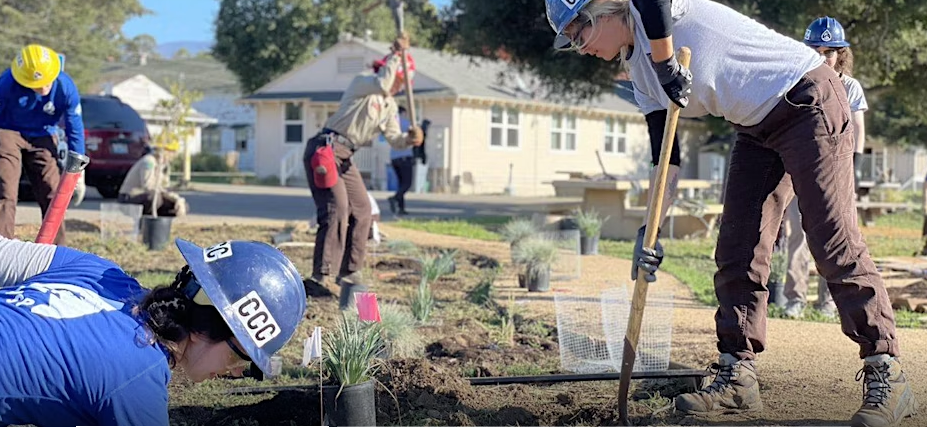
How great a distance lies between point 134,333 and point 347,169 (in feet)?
19.3

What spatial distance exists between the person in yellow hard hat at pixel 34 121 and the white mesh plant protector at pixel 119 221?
2.74 meters

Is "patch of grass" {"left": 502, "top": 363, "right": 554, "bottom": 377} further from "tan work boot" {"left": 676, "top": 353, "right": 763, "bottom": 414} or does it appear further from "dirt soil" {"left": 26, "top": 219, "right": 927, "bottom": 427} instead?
"tan work boot" {"left": 676, "top": 353, "right": 763, "bottom": 414}

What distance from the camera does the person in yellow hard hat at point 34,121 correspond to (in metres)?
8.03

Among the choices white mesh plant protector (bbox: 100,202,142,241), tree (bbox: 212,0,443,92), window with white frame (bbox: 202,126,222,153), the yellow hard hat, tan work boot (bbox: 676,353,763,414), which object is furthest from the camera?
window with white frame (bbox: 202,126,222,153)

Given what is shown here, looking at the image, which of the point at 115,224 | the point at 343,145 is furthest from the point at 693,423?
the point at 115,224

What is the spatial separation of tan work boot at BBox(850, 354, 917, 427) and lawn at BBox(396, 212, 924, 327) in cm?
327

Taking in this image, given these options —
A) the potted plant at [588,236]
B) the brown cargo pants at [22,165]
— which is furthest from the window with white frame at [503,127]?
the brown cargo pants at [22,165]

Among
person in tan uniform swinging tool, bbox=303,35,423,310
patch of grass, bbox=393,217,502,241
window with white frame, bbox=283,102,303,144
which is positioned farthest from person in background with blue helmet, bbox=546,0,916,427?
window with white frame, bbox=283,102,303,144

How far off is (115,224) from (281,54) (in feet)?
107

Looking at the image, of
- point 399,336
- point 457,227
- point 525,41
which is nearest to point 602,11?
point 399,336

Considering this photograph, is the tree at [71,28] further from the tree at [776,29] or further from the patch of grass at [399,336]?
the patch of grass at [399,336]

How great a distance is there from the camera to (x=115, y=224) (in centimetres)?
1142

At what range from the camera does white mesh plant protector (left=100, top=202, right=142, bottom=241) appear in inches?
446

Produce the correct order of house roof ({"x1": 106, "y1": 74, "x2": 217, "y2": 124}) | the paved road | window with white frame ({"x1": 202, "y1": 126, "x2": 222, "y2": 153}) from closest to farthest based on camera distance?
the paved road
window with white frame ({"x1": 202, "y1": 126, "x2": 222, "y2": 153})
house roof ({"x1": 106, "y1": 74, "x2": 217, "y2": 124})
